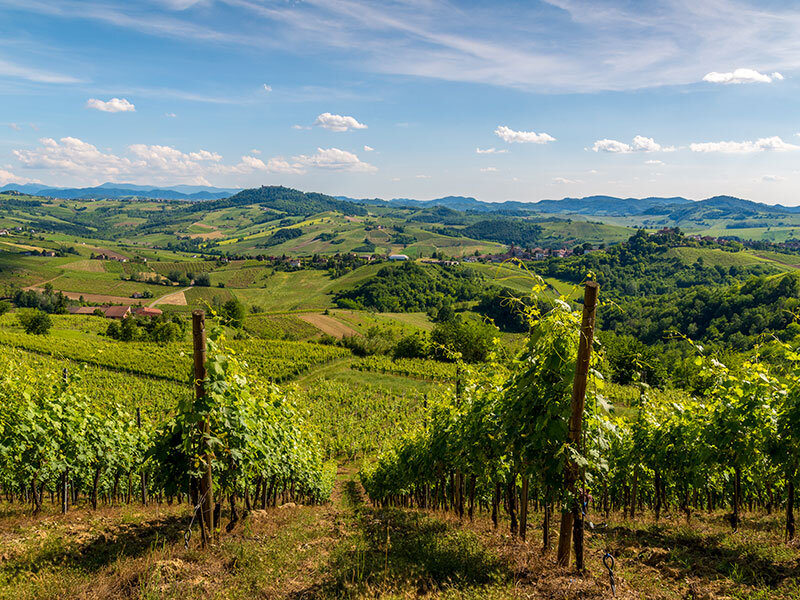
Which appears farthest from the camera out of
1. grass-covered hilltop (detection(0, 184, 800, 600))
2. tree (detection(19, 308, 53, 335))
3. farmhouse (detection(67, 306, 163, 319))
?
farmhouse (detection(67, 306, 163, 319))

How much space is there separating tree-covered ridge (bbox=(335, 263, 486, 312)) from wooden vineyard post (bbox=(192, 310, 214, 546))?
141m

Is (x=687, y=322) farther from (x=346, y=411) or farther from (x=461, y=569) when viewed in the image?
(x=461, y=569)

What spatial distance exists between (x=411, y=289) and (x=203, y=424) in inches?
6548

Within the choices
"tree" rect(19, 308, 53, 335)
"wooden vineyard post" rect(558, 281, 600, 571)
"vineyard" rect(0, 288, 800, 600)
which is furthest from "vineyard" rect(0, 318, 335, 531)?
"tree" rect(19, 308, 53, 335)

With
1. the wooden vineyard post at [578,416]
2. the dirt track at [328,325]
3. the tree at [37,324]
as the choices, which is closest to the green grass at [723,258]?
the dirt track at [328,325]

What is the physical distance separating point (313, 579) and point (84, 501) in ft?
47.6

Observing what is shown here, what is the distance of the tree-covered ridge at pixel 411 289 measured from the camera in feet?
528

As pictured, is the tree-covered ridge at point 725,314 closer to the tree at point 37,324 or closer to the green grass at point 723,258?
the green grass at point 723,258

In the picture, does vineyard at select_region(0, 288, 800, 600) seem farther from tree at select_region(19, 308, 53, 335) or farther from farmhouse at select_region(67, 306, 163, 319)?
farmhouse at select_region(67, 306, 163, 319)

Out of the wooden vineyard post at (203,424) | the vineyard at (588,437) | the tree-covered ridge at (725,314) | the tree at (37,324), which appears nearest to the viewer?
the vineyard at (588,437)

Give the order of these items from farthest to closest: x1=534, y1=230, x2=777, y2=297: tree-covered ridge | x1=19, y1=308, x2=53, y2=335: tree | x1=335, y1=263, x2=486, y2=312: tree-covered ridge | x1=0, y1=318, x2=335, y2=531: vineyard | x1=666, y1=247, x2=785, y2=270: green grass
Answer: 1. x1=666, y1=247, x2=785, y2=270: green grass
2. x1=534, y1=230, x2=777, y2=297: tree-covered ridge
3. x1=335, y1=263, x2=486, y2=312: tree-covered ridge
4. x1=19, y1=308, x2=53, y2=335: tree
5. x1=0, y1=318, x2=335, y2=531: vineyard

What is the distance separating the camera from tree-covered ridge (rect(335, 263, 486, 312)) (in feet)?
528

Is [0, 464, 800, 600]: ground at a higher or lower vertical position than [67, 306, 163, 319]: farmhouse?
higher

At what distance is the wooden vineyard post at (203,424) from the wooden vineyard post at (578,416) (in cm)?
598
